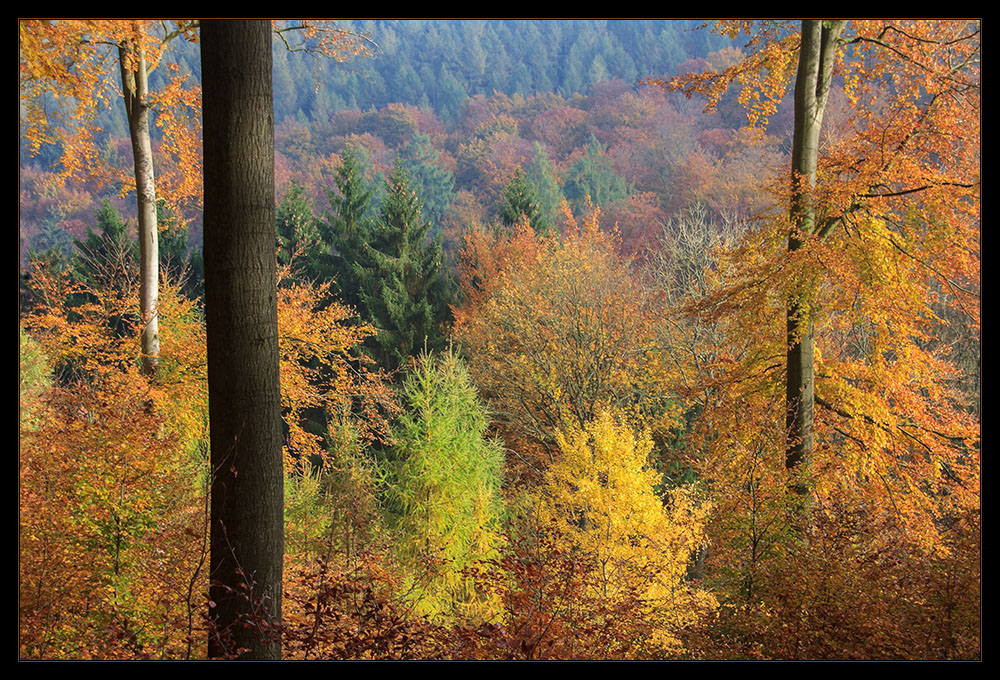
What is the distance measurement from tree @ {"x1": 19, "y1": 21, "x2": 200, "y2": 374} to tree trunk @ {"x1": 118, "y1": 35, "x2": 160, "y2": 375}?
1 centimetres

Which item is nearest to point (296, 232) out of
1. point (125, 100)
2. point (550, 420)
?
point (550, 420)

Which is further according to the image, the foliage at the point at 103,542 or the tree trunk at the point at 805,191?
the tree trunk at the point at 805,191

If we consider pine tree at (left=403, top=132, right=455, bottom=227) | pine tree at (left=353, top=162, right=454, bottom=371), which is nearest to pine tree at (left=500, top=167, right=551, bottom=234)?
pine tree at (left=353, top=162, right=454, bottom=371)

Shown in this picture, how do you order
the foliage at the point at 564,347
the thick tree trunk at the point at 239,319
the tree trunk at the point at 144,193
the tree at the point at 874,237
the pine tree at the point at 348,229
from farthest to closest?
the pine tree at the point at 348,229 < the foliage at the point at 564,347 < the tree trunk at the point at 144,193 < the tree at the point at 874,237 < the thick tree trunk at the point at 239,319

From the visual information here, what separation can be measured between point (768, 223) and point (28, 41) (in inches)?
296

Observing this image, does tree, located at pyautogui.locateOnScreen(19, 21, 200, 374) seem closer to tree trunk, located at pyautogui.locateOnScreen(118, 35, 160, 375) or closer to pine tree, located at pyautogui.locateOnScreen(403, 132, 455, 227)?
tree trunk, located at pyautogui.locateOnScreen(118, 35, 160, 375)

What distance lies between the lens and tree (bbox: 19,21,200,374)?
22.9ft

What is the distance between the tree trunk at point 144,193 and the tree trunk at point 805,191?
7836 millimetres

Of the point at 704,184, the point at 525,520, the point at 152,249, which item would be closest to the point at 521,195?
the point at 704,184

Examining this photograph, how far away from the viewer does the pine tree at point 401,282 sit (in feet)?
75.0

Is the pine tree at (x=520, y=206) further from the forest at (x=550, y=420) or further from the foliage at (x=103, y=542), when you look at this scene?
the foliage at (x=103, y=542)

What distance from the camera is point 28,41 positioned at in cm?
634

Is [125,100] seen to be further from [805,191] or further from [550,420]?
[550,420]

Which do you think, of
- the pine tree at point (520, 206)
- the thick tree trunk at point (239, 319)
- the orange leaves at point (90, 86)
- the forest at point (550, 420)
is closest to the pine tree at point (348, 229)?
the pine tree at point (520, 206)
